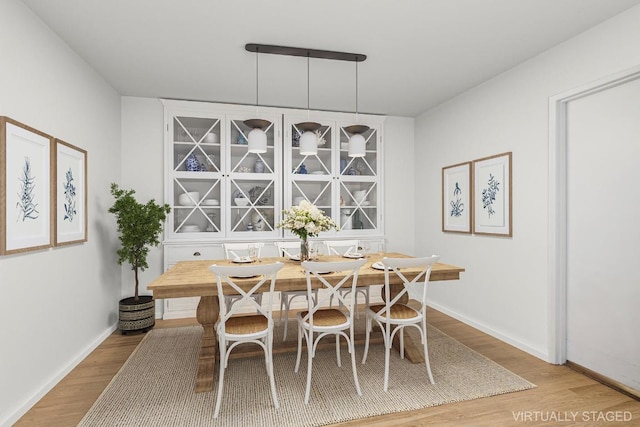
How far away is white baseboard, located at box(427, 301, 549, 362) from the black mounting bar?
2.82 meters

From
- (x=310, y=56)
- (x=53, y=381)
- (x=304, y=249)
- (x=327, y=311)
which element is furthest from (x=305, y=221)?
(x=53, y=381)

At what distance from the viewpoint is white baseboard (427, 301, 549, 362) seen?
279cm

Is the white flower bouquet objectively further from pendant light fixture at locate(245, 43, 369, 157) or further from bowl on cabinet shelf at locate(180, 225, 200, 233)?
bowl on cabinet shelf at locate(180, 225, 200, 233)

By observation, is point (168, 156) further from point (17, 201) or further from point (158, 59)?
point (17, 201)

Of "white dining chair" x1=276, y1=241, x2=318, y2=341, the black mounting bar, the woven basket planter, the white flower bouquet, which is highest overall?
the black mounting bar

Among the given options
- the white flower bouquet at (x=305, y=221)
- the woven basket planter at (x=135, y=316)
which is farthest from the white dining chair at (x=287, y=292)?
the woven basket planter at (x=135, y=316)

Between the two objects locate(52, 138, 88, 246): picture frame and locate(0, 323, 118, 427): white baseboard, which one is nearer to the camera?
locate(0, 323, 118, 427): white baseboard

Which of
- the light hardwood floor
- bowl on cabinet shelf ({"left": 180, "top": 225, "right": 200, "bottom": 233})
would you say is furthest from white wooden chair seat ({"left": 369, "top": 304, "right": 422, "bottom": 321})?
bowl on cabinet shelf ({"left": 180, "top": 225, "right": 200, "bottom": 233})

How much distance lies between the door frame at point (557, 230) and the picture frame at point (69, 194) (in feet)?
12.2

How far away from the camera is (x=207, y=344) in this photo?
2434mm

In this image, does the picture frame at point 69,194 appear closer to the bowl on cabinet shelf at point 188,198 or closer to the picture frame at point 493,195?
the bowl on cabinet shelf at point 188,198

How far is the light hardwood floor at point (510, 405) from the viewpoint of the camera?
6.35 ft

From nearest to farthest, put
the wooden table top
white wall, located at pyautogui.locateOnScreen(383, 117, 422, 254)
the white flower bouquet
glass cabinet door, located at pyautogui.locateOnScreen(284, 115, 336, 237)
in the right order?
the wooden table top → the white flower bouquet → glass cabinet door, located at pyautogui.locateOnScreen(284, 115, 336, 237) → white wall, located at pyautogui.locateOnScreen(383, 117, 422, 254)

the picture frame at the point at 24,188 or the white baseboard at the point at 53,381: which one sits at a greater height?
the picture frame at the point at 24,188
